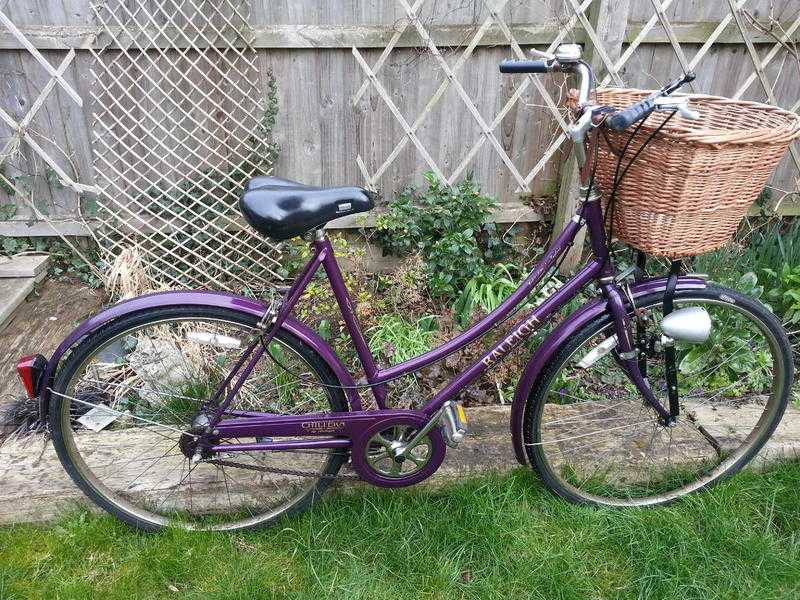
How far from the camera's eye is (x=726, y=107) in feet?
5.49

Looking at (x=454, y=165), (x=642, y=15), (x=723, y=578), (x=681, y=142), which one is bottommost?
(x=723, y=578)

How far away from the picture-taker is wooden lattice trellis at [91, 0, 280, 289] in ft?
8.96

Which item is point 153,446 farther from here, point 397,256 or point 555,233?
point 555,233

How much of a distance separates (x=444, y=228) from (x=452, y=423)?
4.68 ft

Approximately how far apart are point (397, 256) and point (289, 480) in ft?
5.15

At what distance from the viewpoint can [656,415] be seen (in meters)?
1.96

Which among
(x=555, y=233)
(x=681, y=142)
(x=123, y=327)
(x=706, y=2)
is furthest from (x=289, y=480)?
(x=706, y=2)

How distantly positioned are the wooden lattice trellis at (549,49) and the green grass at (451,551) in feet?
5.73

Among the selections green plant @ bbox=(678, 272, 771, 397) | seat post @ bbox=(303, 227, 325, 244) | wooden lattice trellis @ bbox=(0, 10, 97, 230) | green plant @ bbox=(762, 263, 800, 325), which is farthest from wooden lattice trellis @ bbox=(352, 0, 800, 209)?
seat post @ bbox=(303, 227, 325, 244)

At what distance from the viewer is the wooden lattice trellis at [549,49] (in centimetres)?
270

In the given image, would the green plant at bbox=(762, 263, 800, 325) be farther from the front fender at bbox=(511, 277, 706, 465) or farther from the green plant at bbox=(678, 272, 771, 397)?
the front fender at bbox=(511, 277, 706, 465)

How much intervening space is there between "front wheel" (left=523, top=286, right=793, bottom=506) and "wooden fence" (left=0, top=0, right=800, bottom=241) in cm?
113

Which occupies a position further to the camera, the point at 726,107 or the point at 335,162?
the point at 335,162

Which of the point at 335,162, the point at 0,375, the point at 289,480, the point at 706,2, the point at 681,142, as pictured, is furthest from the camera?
the point at 335,162
